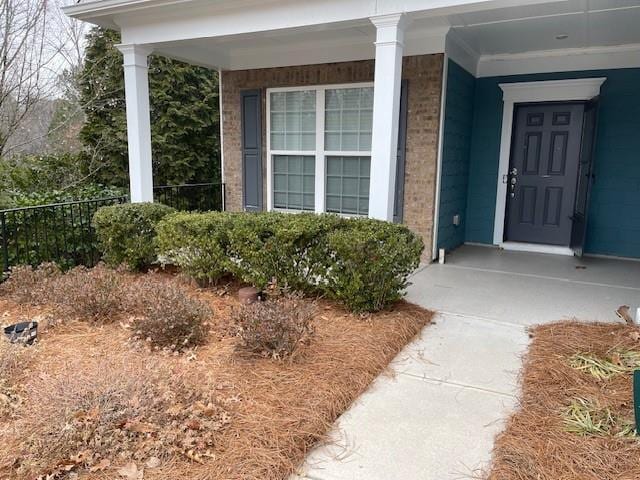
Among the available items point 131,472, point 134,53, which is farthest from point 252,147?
point 131,472

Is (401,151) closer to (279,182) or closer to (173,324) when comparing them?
(279,182)

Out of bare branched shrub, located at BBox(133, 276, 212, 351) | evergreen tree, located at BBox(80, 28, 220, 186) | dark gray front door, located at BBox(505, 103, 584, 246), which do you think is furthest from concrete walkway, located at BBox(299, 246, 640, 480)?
evergreen tree, located at BBox(80, 28, 220, 186)

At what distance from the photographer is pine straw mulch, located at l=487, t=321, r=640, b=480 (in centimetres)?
210

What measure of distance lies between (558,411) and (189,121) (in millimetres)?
8442

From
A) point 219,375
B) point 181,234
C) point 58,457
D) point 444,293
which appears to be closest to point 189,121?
point 181,234

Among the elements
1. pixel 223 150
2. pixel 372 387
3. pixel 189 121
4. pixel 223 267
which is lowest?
pixel 372 387

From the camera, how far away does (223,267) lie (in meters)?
4.36

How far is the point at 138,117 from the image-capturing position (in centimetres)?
562

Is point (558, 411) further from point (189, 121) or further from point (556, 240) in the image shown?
point (189, 121)

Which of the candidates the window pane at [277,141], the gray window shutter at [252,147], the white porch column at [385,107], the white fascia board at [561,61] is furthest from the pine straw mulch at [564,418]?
the gray window shutter at [252,147]

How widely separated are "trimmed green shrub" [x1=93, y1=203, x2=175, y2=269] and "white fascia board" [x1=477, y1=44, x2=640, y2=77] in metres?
4.64

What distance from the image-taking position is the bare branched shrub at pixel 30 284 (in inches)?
159

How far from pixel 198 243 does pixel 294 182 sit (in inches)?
104

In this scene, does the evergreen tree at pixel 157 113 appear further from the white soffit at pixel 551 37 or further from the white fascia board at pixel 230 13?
the white soffit at pixel 551 37
